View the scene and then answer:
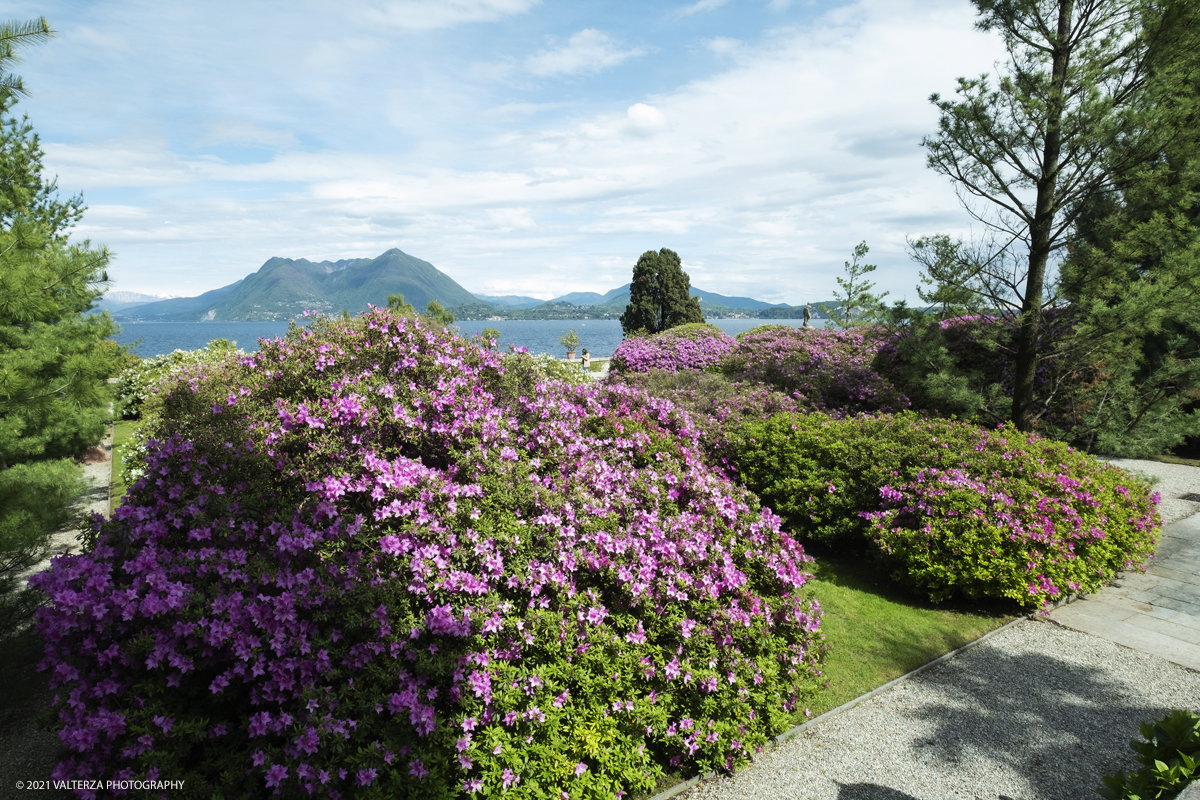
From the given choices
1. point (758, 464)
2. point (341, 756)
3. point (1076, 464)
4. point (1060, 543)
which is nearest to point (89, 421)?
point (341, 756)

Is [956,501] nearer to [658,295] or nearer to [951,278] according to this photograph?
[951,278]

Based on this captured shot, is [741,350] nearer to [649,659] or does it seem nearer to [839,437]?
[839,437]

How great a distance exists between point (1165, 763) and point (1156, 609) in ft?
15.4

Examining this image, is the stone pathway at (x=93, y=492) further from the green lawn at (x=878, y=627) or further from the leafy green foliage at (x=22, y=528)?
the green lawn at (x=878, y=627)

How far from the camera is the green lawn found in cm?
460

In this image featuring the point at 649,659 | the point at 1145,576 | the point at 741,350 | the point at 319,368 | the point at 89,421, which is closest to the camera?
the point at 649,659

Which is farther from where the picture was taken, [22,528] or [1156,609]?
[1156,609]

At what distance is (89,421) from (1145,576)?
12.0 meters

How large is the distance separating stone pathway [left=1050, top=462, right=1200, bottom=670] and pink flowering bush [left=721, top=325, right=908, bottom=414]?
4.35 m

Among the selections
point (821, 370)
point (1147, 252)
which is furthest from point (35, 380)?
point (1147, 252)

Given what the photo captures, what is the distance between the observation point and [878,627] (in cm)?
532

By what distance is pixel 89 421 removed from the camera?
5.93 m

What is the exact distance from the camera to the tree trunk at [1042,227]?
8.29 m

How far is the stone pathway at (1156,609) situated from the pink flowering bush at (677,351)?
8.49 metres
